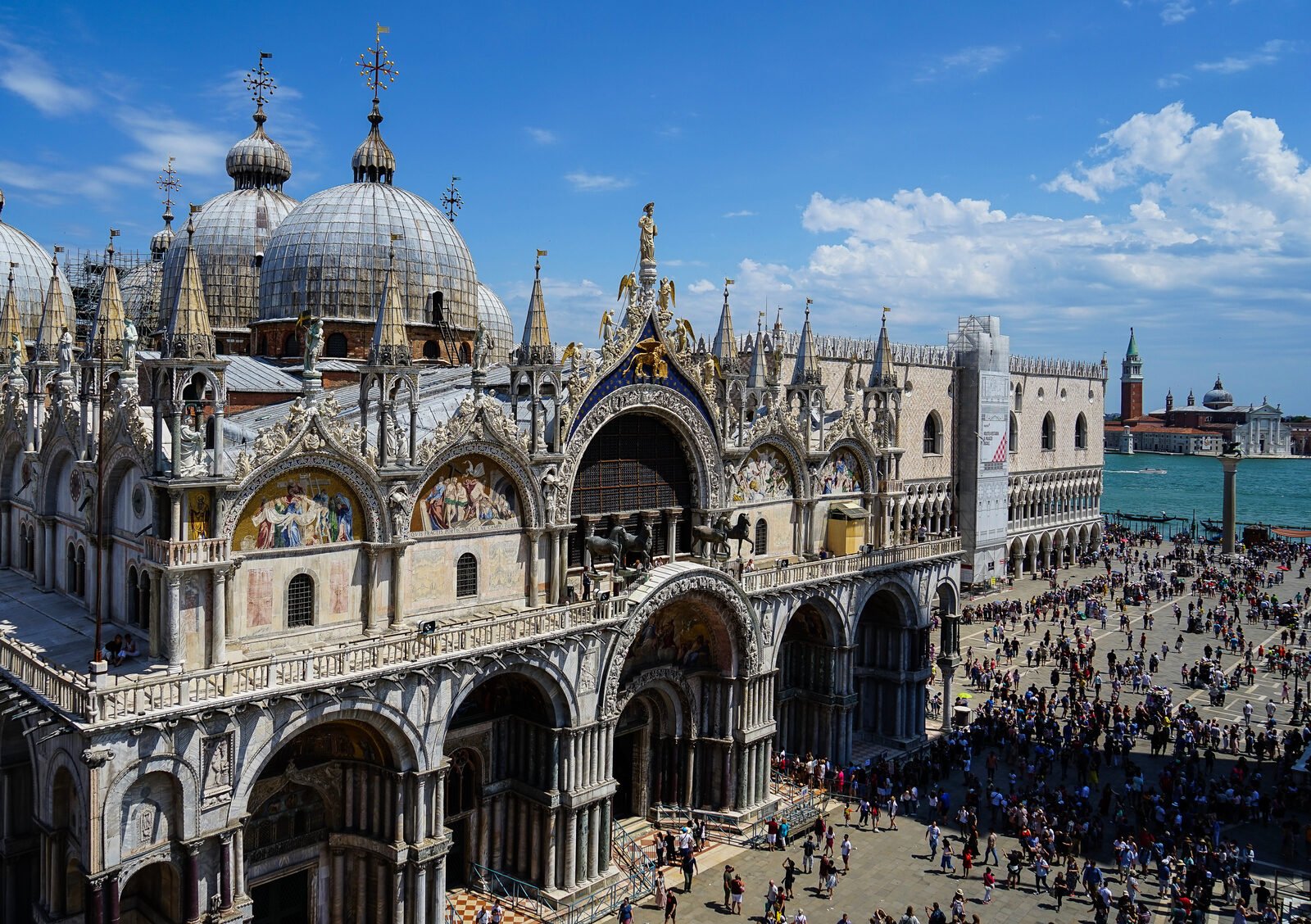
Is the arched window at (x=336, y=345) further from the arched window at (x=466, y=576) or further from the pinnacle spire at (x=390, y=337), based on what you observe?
the arched window at (x=466, y=576)

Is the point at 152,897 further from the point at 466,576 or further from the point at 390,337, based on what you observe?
the point at 390,337

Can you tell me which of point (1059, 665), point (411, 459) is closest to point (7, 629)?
point (411, 459)

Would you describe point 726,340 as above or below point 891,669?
above

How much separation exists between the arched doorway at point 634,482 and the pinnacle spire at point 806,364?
22.9ft

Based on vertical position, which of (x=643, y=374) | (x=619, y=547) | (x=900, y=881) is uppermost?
(x=643, y=374)

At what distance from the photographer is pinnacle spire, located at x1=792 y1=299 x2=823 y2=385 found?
3619cm

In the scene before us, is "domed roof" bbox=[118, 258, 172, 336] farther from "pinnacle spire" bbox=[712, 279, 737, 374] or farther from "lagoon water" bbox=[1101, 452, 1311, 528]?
"lagoon water" bbox=[1101, 452, 1311, 528]

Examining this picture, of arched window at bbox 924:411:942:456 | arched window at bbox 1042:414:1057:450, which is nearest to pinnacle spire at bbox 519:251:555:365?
arched window at bbox 924:411:942:456

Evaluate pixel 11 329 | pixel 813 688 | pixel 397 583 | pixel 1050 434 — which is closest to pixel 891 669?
pixel 813 688

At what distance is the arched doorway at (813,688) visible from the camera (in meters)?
35.1

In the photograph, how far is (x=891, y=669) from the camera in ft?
126

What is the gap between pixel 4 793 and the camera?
24.3m

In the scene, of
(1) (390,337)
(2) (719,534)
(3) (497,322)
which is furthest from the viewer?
(3) (497,322)

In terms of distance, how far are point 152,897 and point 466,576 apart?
967cm
